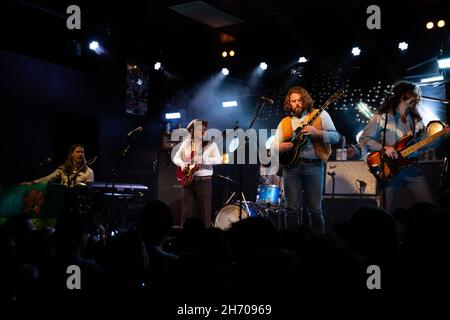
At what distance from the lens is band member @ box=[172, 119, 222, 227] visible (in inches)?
Answer: 325

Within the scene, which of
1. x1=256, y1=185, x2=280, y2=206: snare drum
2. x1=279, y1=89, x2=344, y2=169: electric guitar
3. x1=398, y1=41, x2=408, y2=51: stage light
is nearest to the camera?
x1=279, y1=89, x2=344, y2=169: electric guitar

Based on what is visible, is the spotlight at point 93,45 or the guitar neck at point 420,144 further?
the spotlight at point 93,45

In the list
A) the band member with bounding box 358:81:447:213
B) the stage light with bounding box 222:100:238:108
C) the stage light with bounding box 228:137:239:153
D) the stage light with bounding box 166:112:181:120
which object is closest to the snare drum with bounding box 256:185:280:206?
the stage light with bounding box 228:137:239:153

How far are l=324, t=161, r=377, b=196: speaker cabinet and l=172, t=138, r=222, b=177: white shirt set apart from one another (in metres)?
2.35

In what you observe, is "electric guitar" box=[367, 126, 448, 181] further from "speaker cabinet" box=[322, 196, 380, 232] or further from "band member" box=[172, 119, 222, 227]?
"speaker cabinet" box=[322, 196, 380, 232]

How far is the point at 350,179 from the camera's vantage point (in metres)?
9.35

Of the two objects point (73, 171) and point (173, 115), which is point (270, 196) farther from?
point (173, 115)

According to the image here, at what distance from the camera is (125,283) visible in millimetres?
3182

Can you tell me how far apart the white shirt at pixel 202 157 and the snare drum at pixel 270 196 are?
Answer: 189 centimetres

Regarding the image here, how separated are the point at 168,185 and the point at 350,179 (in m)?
6.03

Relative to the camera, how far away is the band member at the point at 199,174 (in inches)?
325

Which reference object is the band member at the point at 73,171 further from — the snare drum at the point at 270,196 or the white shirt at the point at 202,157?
the snare drum at the point at 270,196

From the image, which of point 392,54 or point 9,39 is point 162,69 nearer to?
point 9,39

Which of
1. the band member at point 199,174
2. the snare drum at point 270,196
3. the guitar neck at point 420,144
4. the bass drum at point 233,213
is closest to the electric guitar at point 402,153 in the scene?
the guitar neck at point 420,144
